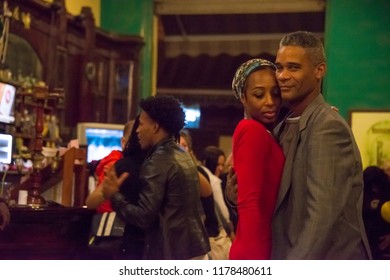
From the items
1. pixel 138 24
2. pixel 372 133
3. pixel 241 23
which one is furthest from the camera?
pixel 241 23

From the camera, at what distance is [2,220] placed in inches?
56.6

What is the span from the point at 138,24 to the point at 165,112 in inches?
122

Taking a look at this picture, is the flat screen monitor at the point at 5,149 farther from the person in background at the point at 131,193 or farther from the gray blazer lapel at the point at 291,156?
the gray blazer lapel at the point at 291,156

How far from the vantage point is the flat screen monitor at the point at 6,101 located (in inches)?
107

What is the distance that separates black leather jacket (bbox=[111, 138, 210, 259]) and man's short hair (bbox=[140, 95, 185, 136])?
0.03m

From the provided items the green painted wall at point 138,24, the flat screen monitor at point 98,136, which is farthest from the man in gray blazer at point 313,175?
the green painted wall at point 138,24

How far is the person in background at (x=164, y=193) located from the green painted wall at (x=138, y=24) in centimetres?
302

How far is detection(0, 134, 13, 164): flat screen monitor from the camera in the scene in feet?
5.15

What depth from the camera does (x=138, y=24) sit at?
4348 mm

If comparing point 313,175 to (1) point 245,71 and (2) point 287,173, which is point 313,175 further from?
(1) point 245,71

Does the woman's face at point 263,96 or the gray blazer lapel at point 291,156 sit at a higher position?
the woman's face at point 263,96

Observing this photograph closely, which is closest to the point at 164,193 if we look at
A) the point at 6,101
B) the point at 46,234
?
the point at 46,234

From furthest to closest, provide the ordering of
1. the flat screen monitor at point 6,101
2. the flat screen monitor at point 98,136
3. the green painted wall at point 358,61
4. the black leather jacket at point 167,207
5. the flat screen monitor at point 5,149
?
the green painted wall at point 358,61
the flat screen monitor at point 98,136
the flat screen monitor at point 6,101
the flat screen monitor at point 5,149
the black leather jacket at point 167,207

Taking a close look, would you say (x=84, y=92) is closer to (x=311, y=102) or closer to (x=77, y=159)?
(x=77, y=159)
